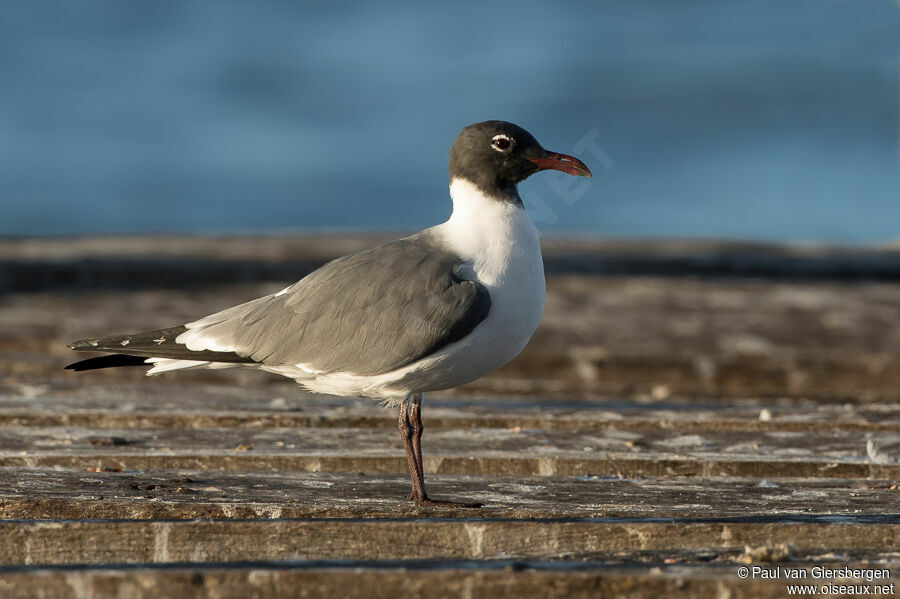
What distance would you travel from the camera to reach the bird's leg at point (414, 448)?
124 inches

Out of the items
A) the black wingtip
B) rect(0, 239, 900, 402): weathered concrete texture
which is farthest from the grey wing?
rect(0, 239, 900, 402): weathered concrete texture

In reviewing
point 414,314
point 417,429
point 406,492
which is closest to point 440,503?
point 406,492

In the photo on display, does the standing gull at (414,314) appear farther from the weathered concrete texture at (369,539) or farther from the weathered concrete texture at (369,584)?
the weathered concrete texture at (369,584)

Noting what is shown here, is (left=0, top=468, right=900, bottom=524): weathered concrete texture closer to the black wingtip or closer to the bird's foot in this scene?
the bird's foot

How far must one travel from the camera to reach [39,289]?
8.35 metres

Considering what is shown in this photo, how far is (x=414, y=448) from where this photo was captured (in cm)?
357

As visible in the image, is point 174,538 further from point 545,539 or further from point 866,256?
point 866,256

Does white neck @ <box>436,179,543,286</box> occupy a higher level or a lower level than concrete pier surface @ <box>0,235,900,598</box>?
higher

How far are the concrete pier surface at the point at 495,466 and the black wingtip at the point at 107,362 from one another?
26 cm

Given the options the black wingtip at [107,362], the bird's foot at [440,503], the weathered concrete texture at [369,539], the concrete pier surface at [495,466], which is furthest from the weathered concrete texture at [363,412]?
the weathered concrete texture at [369,539]

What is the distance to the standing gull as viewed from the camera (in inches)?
143

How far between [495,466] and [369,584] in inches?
61.4

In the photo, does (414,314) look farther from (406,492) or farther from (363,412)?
(363,412)

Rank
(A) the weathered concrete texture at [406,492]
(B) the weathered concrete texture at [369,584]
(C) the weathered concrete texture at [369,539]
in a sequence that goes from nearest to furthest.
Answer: (B) the weathered concrete texture at [369,584] < (C) the weathered concrete texture at [369,539] < (A) the weathered concrete texture at [406,492]
